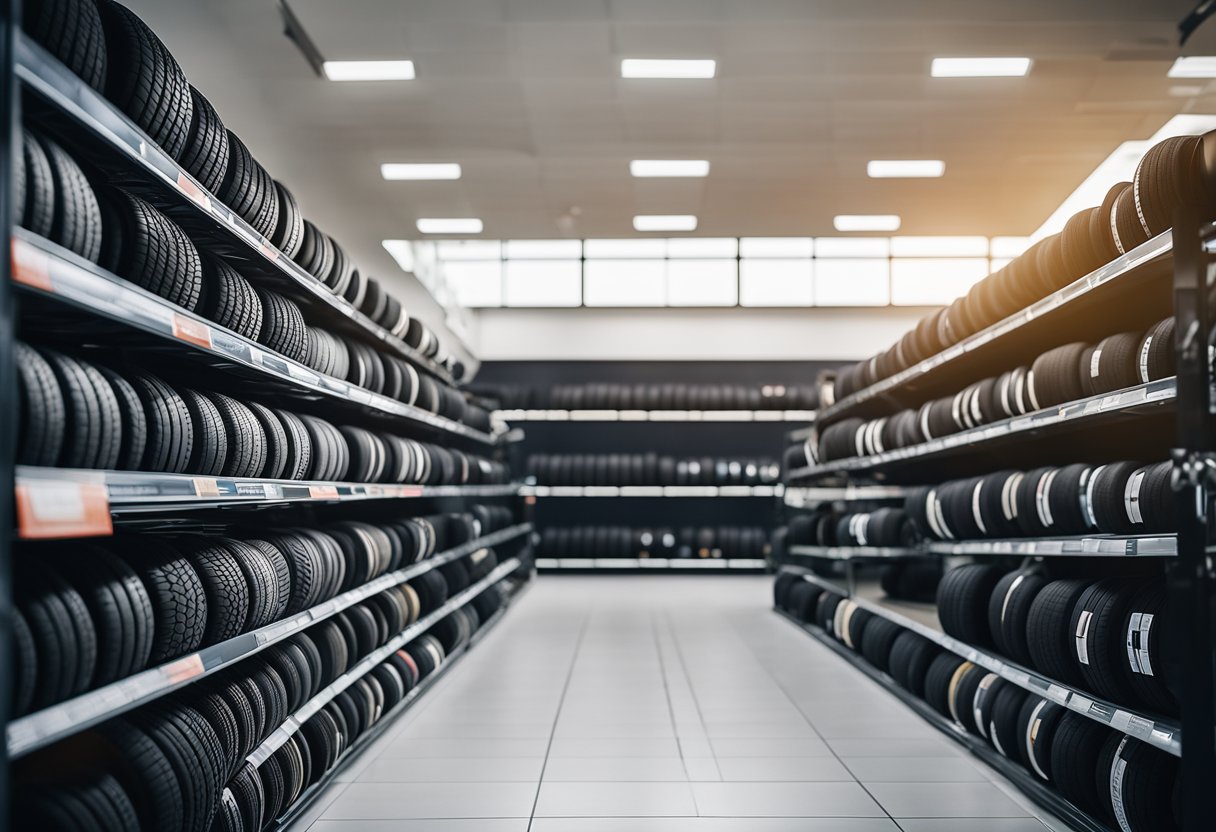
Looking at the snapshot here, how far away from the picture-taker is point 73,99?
6.11 ft

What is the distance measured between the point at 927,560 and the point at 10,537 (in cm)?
623

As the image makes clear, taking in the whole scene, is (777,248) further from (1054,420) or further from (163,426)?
(163,426)

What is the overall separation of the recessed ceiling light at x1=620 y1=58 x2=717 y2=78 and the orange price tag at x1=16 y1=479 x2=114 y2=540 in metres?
4.38

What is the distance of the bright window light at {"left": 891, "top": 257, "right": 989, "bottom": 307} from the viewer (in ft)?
48.0

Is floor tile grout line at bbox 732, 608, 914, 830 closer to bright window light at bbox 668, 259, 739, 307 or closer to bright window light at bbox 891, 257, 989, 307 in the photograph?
bright window light at bbox 668, 259, 739, 307

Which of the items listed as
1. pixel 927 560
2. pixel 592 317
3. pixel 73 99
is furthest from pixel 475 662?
pixel 592 317

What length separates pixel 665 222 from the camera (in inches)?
330

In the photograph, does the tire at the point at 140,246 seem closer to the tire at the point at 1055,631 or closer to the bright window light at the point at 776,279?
the tire at the point at 1055,631

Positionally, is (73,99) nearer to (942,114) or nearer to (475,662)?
(475,662)

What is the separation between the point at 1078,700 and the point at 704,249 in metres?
12.3

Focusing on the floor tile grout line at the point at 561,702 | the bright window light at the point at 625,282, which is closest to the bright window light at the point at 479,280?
the bright window light at the point at 625,282

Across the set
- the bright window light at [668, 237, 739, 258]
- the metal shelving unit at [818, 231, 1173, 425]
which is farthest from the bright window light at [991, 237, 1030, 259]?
the metal shelving unit at [818, 231, 1173, 425]

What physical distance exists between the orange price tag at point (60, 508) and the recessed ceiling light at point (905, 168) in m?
6.11

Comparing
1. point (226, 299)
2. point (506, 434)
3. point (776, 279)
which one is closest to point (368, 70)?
point (226, 299)
